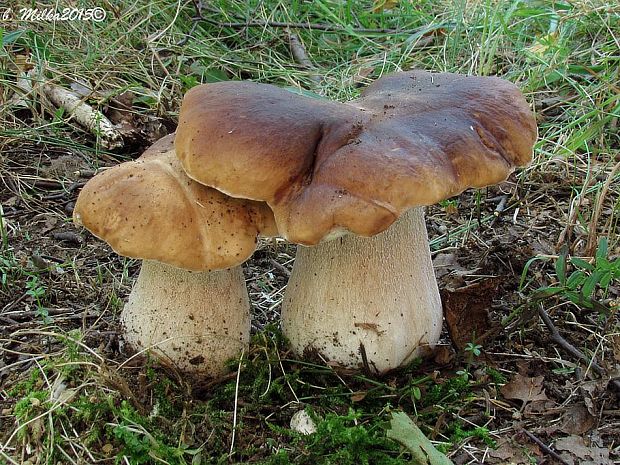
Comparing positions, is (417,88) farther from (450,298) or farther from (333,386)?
(333,386)

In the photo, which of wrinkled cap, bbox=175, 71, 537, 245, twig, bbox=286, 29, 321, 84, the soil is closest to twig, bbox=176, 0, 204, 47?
twig, bbox=286, 29, 321, 84

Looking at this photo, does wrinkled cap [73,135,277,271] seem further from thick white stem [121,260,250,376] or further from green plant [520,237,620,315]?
green plant [520,237,620,315]

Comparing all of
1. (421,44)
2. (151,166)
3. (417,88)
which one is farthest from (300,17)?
(151,166)

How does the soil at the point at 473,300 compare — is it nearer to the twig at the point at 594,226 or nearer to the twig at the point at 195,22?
the twig at the point at 594,226

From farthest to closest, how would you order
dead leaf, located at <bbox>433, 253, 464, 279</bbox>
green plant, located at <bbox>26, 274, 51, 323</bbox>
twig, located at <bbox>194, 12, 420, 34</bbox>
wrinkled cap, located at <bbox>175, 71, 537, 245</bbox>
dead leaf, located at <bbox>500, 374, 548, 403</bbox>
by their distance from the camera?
1. twig, located at <bbox>194, 12, 420, 34</bbox>
2. dead leaf, located at <bbox>433, 253, 464, 279</bbox>
3. green plant, located at <bbox>26, 274, 51, 323</bbox>
4. dead leaf, located at <bbox>500, 374, 548, 403</bbox>
5. wrinkled cap, located at <bbox>175, 71, 537, 245</bbox>

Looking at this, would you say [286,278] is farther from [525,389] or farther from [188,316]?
[525,389]

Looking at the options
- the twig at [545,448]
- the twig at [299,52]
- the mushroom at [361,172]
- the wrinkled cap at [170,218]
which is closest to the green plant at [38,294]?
the wrinkled cap at [170,218]

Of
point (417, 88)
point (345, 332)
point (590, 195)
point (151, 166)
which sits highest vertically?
point (417, 88)
